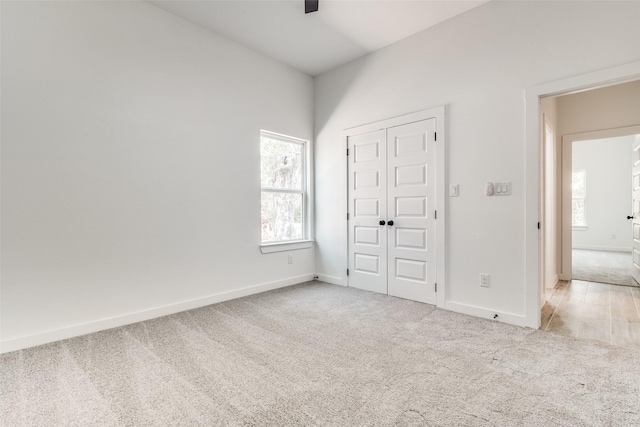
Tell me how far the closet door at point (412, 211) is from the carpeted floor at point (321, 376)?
2.20 ft

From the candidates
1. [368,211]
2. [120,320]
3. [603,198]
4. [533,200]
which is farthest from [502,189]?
[603,198]

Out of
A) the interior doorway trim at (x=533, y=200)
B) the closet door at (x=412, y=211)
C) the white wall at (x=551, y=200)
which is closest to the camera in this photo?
the interior doorway trim at (x=533, y=200)

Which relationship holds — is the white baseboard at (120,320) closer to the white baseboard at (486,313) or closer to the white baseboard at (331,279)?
the white baseboard at (331,279)

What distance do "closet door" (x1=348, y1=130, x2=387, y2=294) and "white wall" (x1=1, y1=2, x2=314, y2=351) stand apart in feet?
4.14

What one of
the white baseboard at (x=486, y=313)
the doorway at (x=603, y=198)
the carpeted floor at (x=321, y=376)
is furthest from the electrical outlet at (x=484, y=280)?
the doorway at (x=603, y=198)

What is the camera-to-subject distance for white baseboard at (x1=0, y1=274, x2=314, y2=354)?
2.34 m

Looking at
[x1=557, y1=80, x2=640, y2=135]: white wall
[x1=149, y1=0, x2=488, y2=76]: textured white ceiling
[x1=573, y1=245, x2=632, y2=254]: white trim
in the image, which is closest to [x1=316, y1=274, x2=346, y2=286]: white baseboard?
[x1=149, y1=0, x2=488, y2=76]: textured white ceiling

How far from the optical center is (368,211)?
4004 millimetres

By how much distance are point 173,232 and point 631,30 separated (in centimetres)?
426

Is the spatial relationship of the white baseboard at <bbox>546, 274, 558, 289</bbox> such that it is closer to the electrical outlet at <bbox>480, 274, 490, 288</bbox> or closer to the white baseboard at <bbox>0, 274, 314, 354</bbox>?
the electrical outlet at <bbox>480, 274, 490, 288</bbox>

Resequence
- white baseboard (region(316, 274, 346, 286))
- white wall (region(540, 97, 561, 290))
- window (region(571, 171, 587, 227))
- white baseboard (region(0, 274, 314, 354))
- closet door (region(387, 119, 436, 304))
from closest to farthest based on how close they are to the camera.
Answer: white baseboard (region(0, 274, 314, 354)) < closet door (region(387, 119, 436, 304)) < white wall (region(540, 97, 561, 290)) < white baseboard (region(316, 274, 346, 286)) < window (region(571, 171, 587, 227))

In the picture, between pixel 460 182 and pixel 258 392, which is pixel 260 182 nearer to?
pixel 460 182

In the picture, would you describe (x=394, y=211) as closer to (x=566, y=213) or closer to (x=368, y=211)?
(x=368, y=211)

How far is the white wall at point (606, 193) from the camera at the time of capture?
23.7 ft
